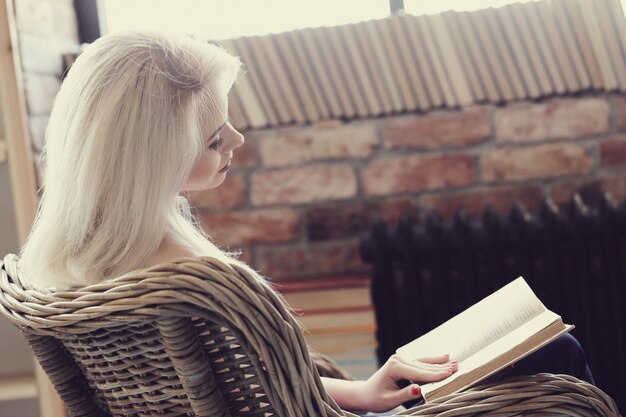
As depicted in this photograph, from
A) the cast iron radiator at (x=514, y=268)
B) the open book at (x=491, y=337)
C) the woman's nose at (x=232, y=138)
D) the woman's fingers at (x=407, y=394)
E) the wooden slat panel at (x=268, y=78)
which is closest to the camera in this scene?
the open book at (x=491, y=337)

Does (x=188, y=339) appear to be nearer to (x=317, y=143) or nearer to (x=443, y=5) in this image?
(x=317, y=143)

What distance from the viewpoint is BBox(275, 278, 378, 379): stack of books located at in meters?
1.95

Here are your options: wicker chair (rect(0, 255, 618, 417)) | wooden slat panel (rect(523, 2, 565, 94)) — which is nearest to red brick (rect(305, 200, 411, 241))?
wooden slat panel (rect(523, 2, 565, 94))

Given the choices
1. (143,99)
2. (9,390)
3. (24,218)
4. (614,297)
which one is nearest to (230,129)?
(143,99)

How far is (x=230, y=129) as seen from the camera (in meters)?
1.10

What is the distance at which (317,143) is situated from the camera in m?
2.08

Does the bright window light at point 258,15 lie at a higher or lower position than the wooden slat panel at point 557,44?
higher

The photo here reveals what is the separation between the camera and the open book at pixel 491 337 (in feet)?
2.94

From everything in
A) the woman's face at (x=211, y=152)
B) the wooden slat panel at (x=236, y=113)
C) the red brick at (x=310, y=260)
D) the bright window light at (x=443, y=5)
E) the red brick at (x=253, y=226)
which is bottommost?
the red brick at (x=310, y=260)

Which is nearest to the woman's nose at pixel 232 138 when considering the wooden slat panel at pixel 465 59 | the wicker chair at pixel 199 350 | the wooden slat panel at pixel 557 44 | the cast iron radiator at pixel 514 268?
the wicker chair at pixel 199 350

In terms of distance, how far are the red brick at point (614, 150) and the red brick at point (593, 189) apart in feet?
0.13

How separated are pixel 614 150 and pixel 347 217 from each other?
686 millimetres

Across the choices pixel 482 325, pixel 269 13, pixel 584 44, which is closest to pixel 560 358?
pixel 482 325

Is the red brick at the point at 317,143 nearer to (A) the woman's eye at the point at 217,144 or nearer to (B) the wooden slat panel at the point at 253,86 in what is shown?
(B) the wooden slat panel at the point at 253,86
